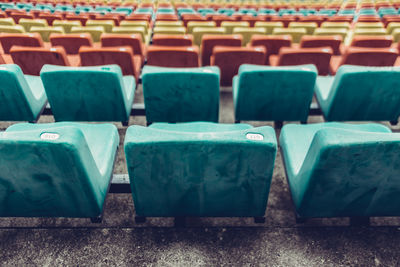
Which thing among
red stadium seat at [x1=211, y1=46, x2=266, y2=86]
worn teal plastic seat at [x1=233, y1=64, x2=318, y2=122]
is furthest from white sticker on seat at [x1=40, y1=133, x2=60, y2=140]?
red stadium seat at [x1=211, y1=46, x2=266, y2=86]

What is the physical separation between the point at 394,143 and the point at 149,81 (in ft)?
4.82

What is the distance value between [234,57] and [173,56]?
0.56m

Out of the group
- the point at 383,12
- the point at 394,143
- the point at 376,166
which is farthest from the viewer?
the point at 383,12

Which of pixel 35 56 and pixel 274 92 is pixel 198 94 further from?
pixel 35 56

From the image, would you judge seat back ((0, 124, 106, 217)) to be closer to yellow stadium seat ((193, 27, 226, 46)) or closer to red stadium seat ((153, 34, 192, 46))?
red stadium seat ((153, 34, 192, 46))

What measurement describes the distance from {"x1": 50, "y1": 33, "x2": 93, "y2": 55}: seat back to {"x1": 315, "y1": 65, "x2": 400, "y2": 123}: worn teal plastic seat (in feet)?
8.67

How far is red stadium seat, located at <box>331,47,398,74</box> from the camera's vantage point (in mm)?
2395

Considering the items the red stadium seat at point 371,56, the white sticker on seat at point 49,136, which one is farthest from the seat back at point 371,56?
the white sticker on seat at point 49,136

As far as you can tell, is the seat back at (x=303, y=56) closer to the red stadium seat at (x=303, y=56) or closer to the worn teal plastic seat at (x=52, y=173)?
the red stadium seat at (x=303, y=56)

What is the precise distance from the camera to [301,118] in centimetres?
231

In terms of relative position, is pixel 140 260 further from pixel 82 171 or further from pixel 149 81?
pixel 149 81

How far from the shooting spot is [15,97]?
79.7 inches

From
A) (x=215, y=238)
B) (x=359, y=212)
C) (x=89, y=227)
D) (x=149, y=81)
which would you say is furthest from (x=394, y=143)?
(x=89, y=227)

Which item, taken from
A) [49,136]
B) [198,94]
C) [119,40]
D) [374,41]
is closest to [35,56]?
[119,40]
